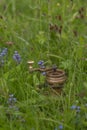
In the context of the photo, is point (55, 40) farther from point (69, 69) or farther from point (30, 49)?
point (69, 69)

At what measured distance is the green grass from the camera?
1.96 meters

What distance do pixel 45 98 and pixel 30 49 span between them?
716mm

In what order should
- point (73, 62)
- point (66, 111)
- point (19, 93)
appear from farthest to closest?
point (73, 62) < point (19, 93) < point (66, 111)

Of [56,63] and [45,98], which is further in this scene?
[56,63]

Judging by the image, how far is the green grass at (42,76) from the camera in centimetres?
196

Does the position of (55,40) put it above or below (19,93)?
above

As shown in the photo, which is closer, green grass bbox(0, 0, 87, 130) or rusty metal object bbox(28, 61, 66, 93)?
green grass bbox(0, 0, 87, 130)

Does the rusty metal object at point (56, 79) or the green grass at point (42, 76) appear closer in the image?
the green grass at point (42, 76)

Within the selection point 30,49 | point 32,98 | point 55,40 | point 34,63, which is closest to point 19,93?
point 32,98

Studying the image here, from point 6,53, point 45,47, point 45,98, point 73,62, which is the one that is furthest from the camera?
point 45,47

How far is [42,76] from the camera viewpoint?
228 cm

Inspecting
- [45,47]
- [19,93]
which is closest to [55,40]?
[45,47]

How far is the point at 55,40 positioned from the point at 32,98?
0.85 metres

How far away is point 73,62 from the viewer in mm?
2494
